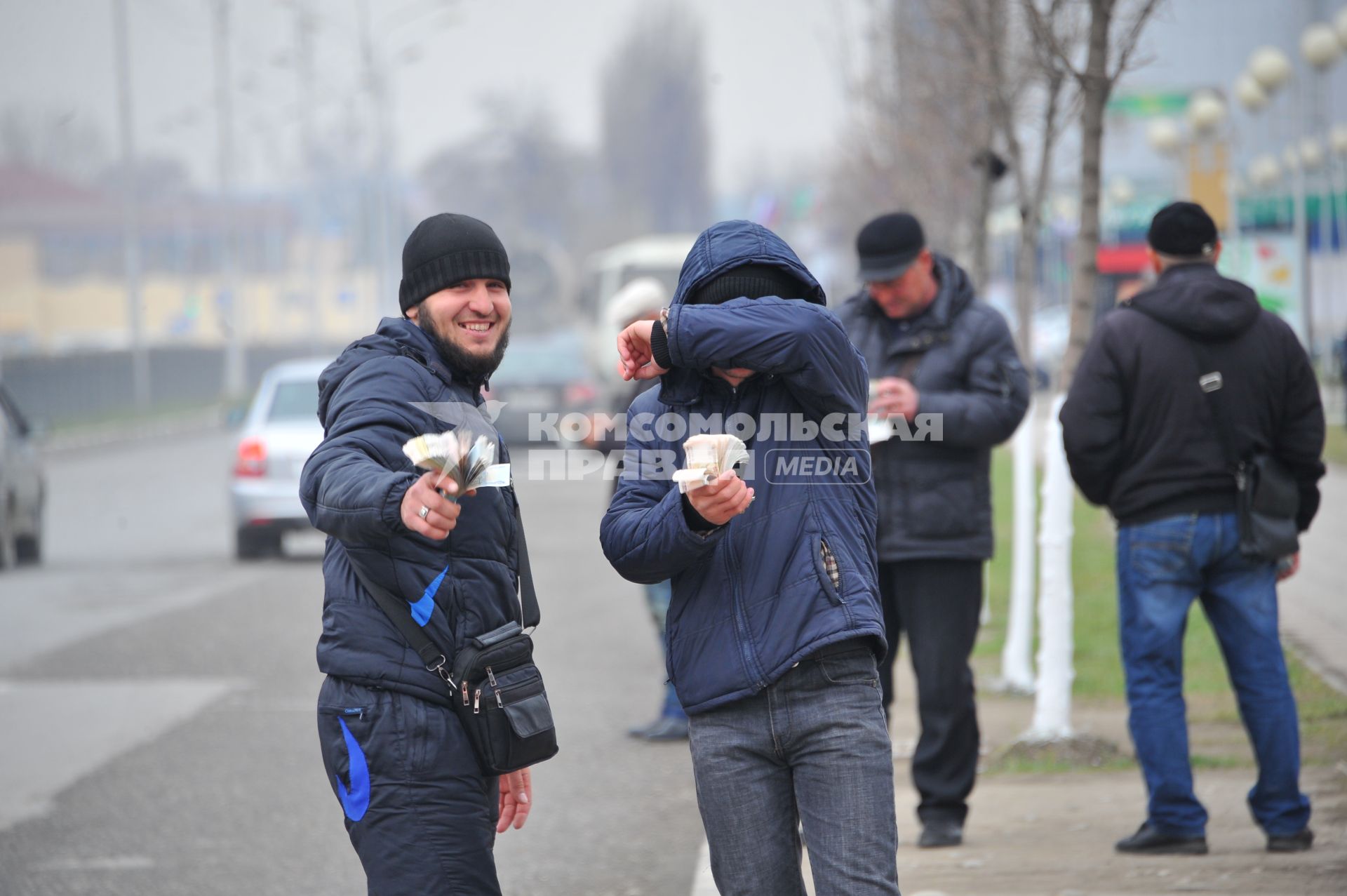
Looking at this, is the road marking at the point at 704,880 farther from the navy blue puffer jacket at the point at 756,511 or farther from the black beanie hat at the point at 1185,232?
the black beanie hat at the point at 1185,232

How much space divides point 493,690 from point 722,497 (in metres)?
0.63

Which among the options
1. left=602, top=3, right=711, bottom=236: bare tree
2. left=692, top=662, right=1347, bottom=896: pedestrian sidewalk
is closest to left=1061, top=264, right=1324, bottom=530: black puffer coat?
left=692, top=662, right=1347, bottom=896: pedestrian sidewalk

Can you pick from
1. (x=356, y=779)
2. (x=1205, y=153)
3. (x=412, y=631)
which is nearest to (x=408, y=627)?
(x=412, y=631)

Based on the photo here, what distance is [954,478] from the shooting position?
219 inches

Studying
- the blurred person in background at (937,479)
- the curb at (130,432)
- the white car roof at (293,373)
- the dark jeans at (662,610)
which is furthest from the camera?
the curb at (130,432)

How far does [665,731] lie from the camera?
7.94m

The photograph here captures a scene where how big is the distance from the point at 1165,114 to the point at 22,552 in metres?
41.9

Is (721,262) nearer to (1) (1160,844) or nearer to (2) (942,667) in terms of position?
(2) (942,667)

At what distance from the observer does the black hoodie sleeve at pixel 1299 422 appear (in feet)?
17.3

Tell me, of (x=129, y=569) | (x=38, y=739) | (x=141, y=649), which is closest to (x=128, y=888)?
(x=38, y=739)

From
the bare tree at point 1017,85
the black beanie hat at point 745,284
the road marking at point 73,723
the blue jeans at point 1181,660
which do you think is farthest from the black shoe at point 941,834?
the bare tree at point 1017,85

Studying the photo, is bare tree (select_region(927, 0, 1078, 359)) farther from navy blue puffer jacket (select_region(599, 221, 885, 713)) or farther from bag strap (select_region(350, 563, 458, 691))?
bag strap (select_region(350, 563, 458, 691))

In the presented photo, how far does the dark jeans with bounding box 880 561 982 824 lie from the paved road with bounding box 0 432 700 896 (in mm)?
933

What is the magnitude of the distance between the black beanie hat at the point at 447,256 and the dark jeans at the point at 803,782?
1.06 meters
